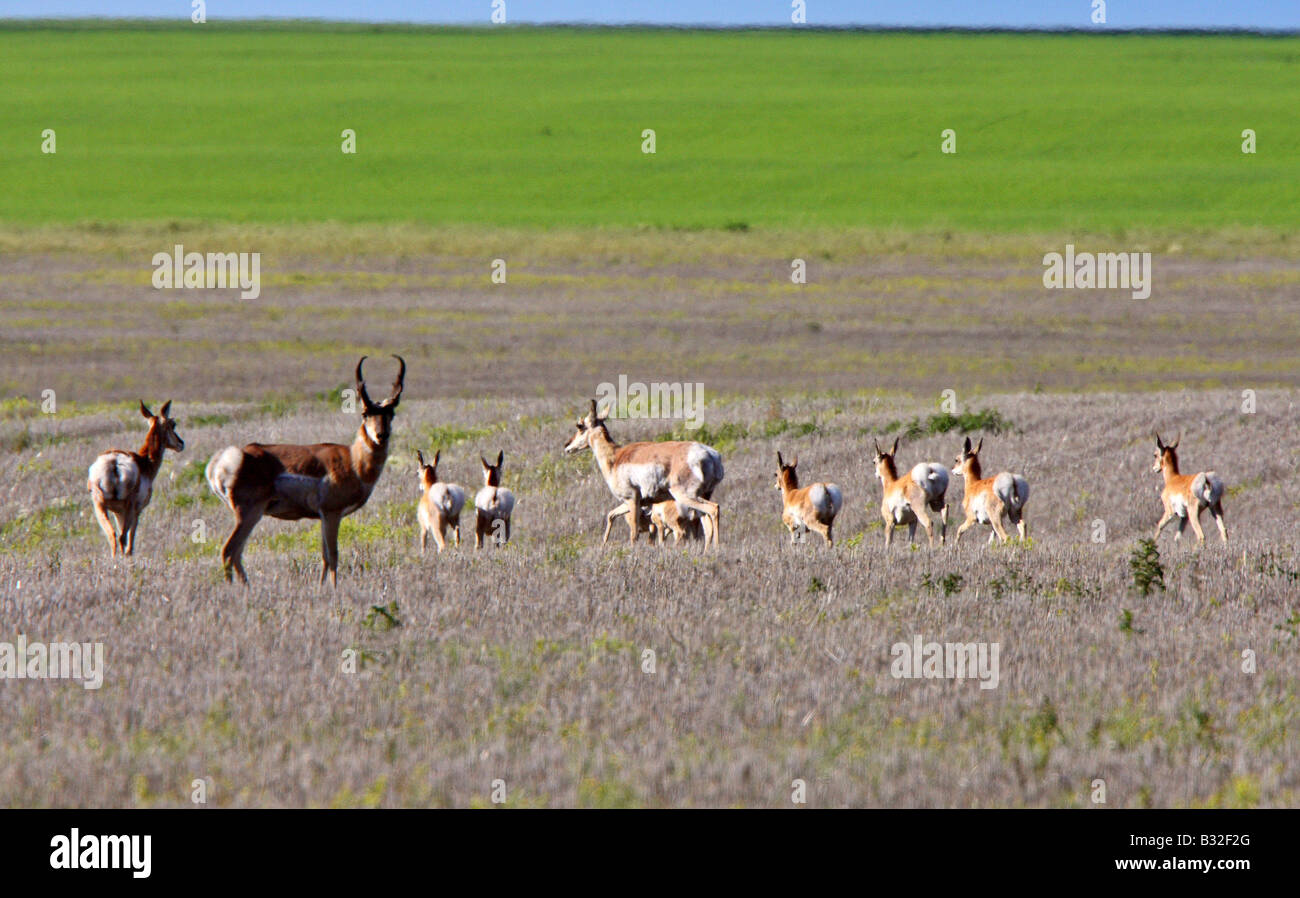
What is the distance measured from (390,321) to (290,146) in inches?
1506

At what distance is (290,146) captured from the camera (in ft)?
269

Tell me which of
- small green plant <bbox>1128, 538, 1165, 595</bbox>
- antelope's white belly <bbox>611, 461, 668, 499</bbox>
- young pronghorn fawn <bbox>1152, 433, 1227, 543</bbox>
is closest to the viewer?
small green plant <bbox>1128, 538, 1165, 595</bbox>

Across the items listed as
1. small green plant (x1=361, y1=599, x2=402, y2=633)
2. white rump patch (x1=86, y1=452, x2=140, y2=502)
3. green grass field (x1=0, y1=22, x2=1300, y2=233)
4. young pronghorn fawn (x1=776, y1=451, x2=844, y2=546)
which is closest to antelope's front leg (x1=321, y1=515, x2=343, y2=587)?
small green plant (x1=361, y1=599, x2=402, y2=633)

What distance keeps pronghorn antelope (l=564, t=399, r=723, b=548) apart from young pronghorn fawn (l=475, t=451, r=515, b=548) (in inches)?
47.3

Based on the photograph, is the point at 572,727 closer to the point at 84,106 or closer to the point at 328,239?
the point at 328,239

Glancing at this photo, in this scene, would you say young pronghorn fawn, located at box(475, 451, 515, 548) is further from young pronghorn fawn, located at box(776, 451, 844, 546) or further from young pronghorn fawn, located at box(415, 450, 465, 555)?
young pronghorn fawn, located at box(776, 451, 844, 546)

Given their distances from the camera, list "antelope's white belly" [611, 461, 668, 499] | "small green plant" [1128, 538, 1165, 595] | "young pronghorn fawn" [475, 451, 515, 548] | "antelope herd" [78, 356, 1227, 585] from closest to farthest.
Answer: "small green plant" [1128, 538, 1165, 595], "antelope herd" [78, 356, 1227, 585], "antelope's white belly" [611, 461, 668, 499], "young pronghorn fawn" [475, 451, 515, 548]

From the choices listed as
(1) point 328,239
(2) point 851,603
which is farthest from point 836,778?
(1) point 328,239

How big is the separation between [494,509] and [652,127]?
226 feet

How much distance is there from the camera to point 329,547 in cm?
1223

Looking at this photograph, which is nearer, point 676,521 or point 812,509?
point 812,509

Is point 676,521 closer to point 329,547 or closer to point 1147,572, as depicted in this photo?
point 329,547

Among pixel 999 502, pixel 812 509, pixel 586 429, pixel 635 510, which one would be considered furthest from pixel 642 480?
pixel 999 502

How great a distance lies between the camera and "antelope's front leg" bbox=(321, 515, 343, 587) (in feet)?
39.7
